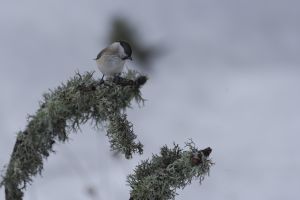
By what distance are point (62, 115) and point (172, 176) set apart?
0.76m

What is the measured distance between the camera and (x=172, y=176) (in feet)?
12.7

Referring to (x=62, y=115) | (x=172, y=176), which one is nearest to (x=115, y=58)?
(x=62, y=115)

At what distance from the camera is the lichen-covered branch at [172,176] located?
3.82m

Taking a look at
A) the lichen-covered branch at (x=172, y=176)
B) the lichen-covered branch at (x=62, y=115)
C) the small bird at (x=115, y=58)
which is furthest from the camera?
the small bird at (x=115, y=58)

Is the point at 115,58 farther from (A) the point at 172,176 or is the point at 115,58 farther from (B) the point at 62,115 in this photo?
(A) the point at 172,176

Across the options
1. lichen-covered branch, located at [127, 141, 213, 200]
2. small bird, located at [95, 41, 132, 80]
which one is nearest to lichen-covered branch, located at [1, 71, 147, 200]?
small bird, located at [95, 41, 132, 80]

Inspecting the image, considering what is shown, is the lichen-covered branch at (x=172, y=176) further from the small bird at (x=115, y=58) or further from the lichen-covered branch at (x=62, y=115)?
the small bird at (x=115, y=58)

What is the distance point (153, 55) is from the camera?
38.4ft

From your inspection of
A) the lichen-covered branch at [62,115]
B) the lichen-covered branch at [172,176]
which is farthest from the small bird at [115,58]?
the lichen-covered branch at [172,176]

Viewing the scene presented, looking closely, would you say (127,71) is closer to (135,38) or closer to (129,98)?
(129,98)

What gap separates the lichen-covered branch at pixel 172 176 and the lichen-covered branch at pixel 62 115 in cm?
44

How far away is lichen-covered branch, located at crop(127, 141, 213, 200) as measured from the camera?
3822 mm

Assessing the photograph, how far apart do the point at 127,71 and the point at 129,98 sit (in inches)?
7.1

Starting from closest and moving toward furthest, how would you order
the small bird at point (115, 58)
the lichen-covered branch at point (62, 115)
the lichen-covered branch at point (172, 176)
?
the lichen-covered branch at point (62, 115) < the lichen-covered branch at point (172, 176) < the small bird at point (115, 58)
